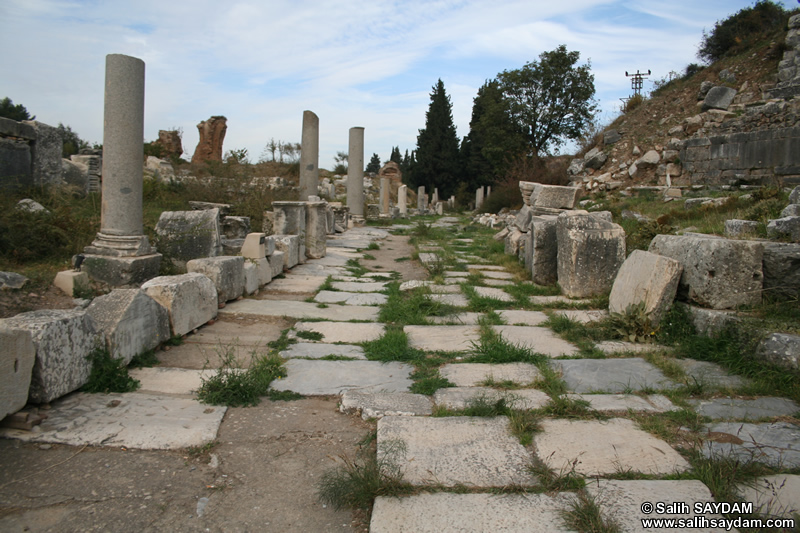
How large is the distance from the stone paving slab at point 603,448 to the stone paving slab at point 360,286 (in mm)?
→ 4609

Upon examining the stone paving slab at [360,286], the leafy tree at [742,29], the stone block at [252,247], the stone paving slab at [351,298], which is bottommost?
the stone paving slab at [351,298]

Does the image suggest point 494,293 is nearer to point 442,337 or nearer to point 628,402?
point 442,337

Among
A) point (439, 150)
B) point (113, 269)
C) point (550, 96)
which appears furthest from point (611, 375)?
point (439, 150)

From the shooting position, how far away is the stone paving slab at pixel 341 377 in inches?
150

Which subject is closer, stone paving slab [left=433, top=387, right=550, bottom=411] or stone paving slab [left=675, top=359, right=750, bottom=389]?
stone paving slab [left=433, top=387, right=550, bottom=411]

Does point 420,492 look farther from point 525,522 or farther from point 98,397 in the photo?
point 98,397

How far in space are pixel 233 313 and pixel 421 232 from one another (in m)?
9.46

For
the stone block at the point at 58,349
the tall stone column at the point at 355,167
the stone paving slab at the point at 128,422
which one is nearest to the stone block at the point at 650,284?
the stone paving slab at the point at 128,422

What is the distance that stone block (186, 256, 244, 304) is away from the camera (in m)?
5.81

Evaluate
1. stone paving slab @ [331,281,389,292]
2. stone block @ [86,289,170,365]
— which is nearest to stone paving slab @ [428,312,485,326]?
stone paving slab @ [331,281,389,292]

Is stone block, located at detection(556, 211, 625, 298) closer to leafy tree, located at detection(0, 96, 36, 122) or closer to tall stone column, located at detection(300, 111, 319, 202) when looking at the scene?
tall stone column, located at detection(300, 111, 319, 202)

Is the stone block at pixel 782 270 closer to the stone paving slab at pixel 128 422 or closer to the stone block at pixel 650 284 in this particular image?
the stone block at pixel 650 284

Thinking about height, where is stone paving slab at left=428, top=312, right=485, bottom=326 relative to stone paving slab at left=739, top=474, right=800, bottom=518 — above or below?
Answer: above

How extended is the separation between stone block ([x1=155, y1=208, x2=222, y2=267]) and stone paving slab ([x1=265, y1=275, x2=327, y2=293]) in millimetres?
954
